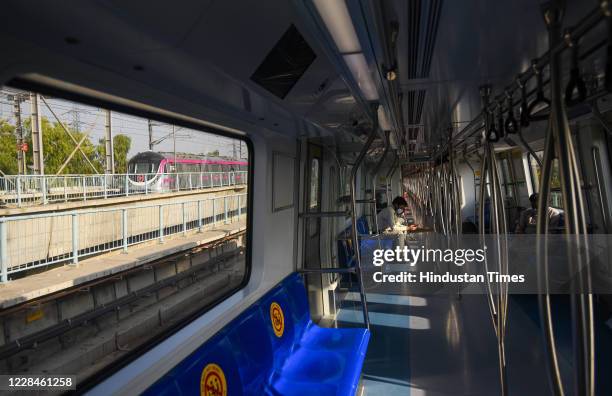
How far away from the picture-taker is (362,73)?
1.76 metres

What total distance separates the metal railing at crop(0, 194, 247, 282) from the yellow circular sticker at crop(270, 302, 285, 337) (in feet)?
2.67

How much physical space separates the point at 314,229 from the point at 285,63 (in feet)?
10.6

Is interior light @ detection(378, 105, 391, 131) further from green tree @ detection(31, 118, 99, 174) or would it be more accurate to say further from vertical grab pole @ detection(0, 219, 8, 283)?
vertical grab pole @ detection(0, 219, 8, 283)

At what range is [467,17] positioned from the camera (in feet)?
4.13

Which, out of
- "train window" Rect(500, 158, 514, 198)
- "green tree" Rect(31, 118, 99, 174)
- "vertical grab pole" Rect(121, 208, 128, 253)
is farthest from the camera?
"train window" Rect(500, 158, 514, 198)

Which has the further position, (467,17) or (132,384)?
(132,384)

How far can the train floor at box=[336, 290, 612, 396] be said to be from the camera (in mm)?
3053

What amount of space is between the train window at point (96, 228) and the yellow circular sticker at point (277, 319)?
1.14 feet

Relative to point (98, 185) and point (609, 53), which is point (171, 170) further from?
point (609, 53)

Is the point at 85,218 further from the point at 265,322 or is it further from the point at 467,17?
the point at 467,17

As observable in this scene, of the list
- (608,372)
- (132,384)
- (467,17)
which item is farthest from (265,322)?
(608,372)

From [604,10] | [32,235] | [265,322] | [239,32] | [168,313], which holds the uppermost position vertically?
[239,32]

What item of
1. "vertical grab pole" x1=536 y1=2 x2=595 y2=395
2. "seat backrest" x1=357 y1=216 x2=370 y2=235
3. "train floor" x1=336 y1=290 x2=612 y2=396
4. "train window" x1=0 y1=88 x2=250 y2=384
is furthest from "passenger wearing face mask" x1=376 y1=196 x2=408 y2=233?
"vertical grab pole" x1=536 y1=2 x2=595 y2=395

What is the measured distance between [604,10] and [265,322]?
2.13 m
